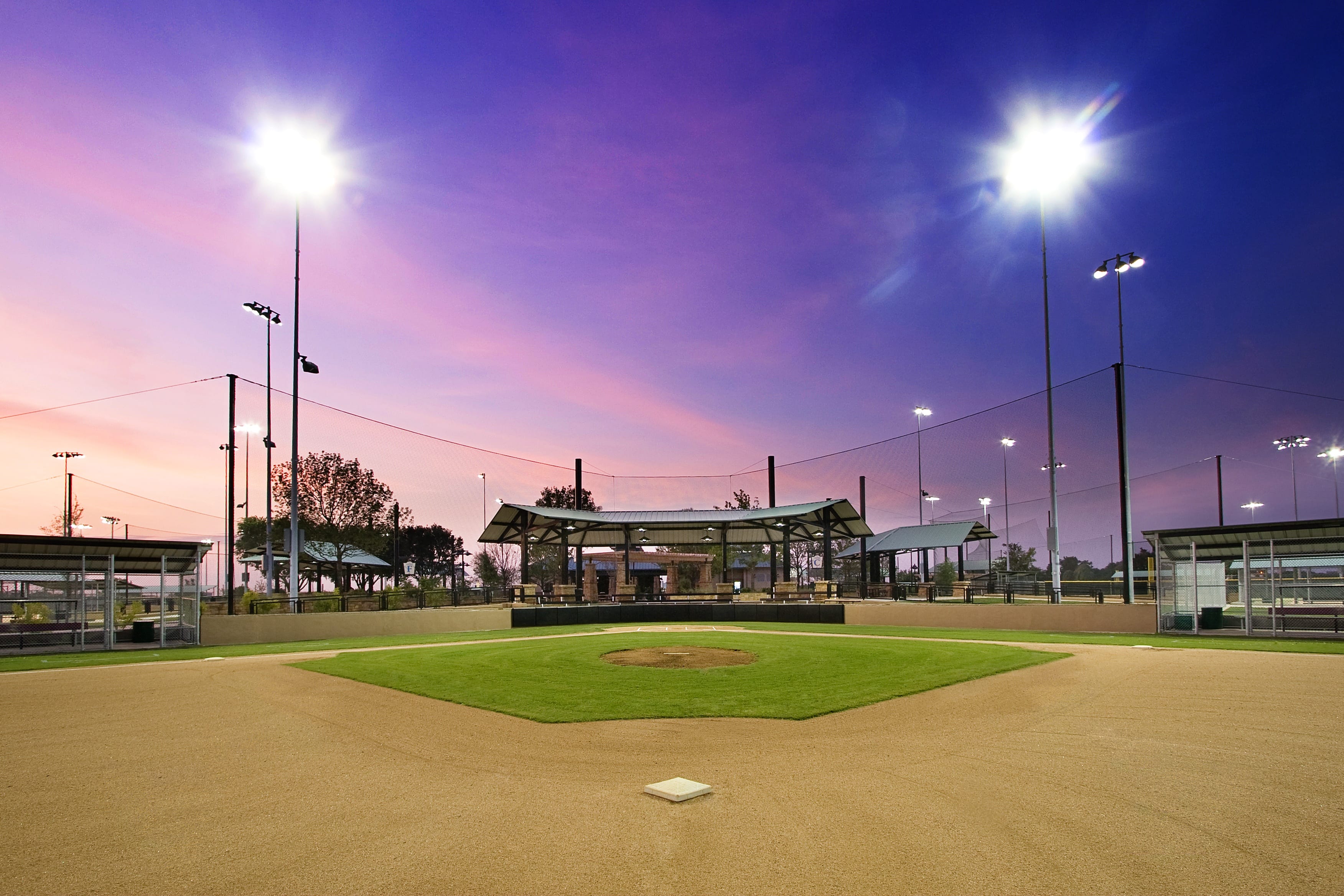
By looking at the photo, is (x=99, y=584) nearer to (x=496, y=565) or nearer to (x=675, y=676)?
(x=675, y=676)

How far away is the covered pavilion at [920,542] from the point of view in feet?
145

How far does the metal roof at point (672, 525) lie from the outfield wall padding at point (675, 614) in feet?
18.9

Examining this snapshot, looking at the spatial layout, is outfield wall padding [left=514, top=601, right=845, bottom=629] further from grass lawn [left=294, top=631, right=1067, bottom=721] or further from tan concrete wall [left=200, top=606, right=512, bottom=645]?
grass lawn [left=294, top=631, right=1067, bottom=721]

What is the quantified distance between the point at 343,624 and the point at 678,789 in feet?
72.4

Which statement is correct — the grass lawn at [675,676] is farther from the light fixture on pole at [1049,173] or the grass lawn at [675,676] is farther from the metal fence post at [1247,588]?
the light fixture on pole at [1049,173]

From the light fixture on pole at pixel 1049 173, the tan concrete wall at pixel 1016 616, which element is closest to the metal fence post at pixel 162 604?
the tan concrete wall at pixel 1016 616

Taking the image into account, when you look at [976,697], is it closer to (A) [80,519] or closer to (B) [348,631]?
(B) [348,631]

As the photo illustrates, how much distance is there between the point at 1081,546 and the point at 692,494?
43.7 meters

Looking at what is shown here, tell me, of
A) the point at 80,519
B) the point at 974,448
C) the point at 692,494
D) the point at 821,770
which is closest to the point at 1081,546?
the point at 974,448

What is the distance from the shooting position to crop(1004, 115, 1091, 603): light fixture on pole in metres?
23.8

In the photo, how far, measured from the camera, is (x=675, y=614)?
103 feet

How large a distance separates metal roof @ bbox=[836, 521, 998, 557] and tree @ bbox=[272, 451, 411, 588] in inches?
1258

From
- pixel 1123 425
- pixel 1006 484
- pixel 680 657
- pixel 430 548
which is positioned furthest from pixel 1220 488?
pixel 430 548

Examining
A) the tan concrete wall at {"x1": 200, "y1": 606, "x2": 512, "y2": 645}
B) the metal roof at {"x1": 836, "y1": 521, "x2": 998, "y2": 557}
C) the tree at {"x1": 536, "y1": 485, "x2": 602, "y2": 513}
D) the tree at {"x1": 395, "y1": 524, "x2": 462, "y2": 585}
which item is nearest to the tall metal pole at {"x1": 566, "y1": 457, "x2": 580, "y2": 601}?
the tan concrete wall at {"x1": 200, "y1": 606, "x2": 512, "y2": 645}
